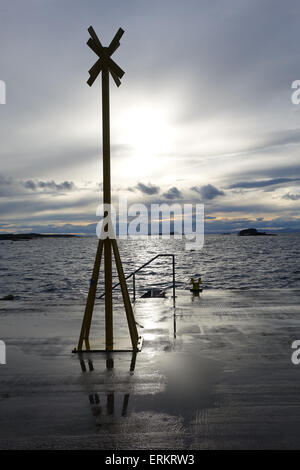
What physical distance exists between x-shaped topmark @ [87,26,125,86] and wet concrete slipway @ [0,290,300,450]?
4.94 meters

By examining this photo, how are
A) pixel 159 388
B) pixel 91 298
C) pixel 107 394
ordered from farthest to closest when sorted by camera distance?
pixel 91 298 → pixel 159 388 → pixel 107 394

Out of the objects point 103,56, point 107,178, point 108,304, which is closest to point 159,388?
point 108,304

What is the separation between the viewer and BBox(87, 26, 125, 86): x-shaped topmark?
6.76 m

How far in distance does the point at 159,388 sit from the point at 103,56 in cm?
558

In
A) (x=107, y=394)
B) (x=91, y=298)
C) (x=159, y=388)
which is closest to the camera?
(x=107, y=394)

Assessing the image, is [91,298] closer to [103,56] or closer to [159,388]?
[159,388]

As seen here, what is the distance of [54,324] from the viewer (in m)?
8.93

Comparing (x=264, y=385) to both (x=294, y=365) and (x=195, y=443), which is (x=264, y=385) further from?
(x=195, y=443)

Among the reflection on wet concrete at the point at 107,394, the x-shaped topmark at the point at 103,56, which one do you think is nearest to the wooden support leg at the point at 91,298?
the reflection on wet concrete at the point at 107,394

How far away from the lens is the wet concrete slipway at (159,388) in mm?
3934

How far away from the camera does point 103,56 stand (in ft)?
22.5

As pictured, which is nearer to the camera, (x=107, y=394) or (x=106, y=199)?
(x=107, y=394)

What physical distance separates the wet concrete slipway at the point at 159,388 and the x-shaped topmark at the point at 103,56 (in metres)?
4.94

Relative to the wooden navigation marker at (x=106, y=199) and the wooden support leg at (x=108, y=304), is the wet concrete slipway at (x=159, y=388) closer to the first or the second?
the wooden support leg at (x=108, y=304)
